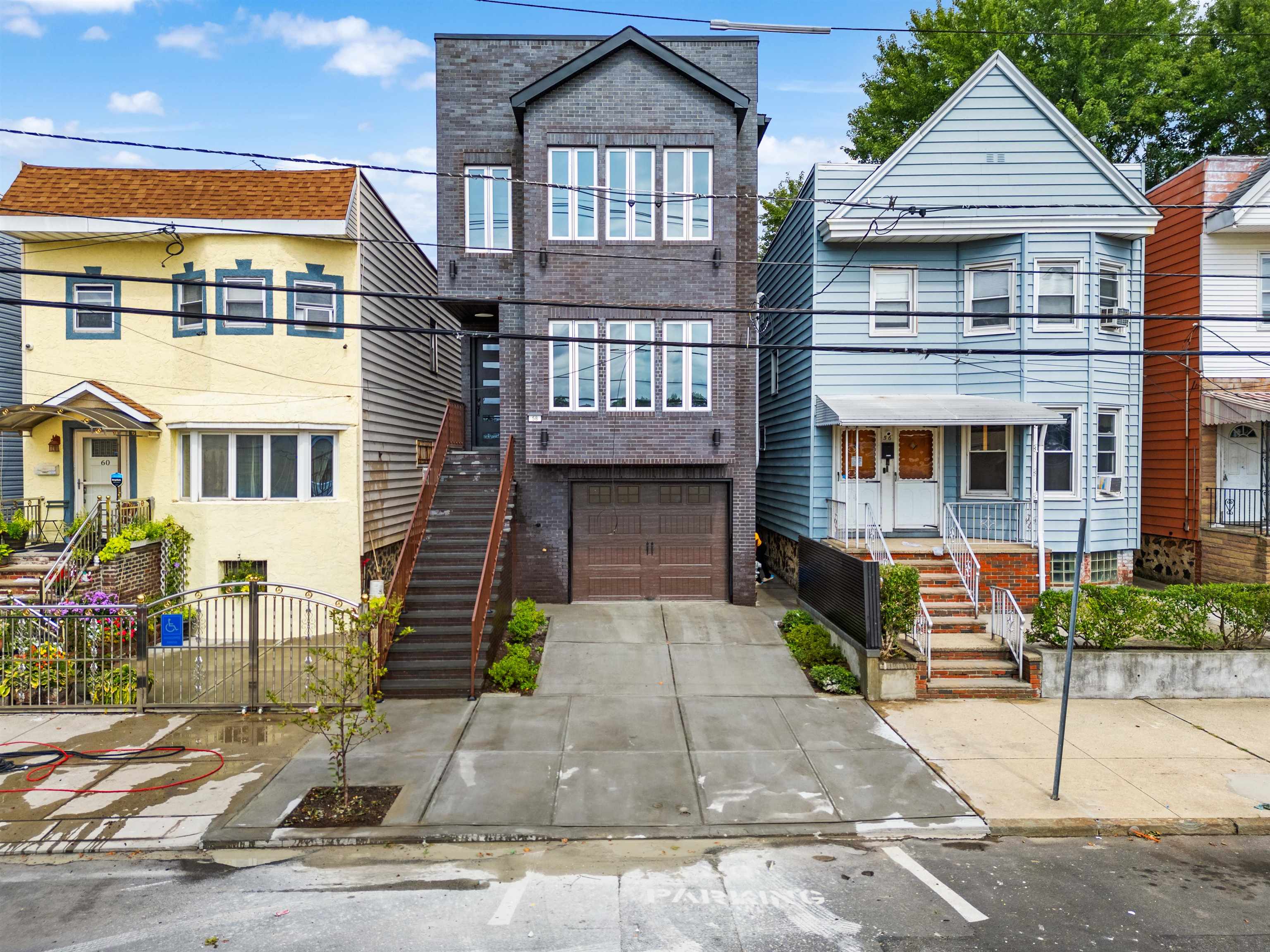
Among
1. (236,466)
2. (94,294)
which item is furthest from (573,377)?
(94,294)

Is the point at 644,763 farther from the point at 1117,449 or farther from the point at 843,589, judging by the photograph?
the point at 1117,449

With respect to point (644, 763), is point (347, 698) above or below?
above

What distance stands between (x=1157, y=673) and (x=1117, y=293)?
8197mm

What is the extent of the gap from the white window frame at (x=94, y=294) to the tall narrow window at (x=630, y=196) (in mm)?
9805

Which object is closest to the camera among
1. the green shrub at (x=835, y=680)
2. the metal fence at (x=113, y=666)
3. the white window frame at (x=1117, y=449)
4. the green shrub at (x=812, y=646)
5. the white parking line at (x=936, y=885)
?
the white parking line at (x=936, y=885)

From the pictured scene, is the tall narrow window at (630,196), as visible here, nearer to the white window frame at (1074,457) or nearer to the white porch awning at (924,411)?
the white porch awning at (924,411)

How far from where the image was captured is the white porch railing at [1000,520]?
13.4 meters

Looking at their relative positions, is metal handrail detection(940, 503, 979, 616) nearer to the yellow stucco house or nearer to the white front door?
the yellow stucco house

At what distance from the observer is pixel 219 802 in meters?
6.88

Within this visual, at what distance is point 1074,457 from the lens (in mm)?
13891

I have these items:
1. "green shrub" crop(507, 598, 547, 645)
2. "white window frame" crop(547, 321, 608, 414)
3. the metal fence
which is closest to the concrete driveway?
"green shrub" crop(507, 598, 547, 645)

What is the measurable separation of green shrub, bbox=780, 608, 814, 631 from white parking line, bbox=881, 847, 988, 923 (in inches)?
242

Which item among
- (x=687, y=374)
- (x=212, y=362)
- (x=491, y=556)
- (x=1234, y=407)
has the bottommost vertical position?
(x=491, y=556)

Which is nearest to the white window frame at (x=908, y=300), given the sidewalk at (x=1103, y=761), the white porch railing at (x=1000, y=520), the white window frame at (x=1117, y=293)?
the white window frame at (x=1117, y=293)
